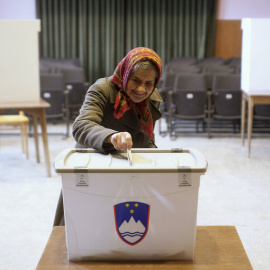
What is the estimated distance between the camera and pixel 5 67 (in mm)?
5070

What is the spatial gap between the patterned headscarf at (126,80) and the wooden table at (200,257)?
50cm

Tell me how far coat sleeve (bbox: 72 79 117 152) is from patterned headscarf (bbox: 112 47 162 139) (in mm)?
53

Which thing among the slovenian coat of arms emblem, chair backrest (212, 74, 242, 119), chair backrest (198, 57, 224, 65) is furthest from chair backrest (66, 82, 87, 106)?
the slovenian coat of arms emblem

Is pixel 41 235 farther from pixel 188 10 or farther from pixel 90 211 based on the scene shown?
pixel 188 10

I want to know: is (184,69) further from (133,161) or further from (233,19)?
(133,161)

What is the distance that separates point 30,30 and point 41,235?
7.54 ft

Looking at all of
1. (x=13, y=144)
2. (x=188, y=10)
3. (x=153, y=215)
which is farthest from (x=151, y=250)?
(x=188, y=10)

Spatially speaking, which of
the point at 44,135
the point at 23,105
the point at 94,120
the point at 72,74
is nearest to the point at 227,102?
the point at 72,74

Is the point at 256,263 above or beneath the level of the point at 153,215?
beneath

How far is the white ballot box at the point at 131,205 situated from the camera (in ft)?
4.72

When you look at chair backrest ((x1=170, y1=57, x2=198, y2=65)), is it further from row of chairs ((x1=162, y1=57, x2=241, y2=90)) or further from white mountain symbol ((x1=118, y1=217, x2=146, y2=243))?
white mountain symbol ((x1=118, y1=217, x2=146, y2=243))

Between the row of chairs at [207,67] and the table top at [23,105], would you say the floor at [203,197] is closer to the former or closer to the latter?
the table top at [23,105]

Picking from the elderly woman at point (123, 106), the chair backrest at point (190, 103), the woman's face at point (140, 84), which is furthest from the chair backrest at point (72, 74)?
the woman's face at point (140, 84)

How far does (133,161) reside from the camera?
151cm
